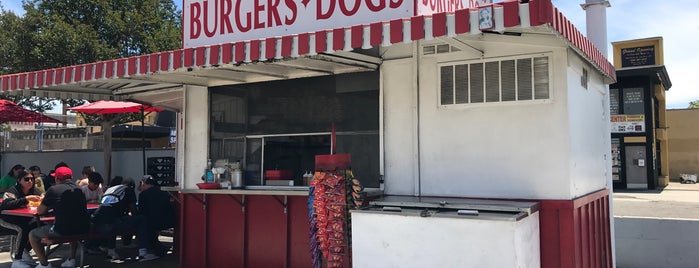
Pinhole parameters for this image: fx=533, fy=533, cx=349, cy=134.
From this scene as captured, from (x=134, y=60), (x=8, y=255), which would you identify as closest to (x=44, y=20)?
(x=8, y=255)

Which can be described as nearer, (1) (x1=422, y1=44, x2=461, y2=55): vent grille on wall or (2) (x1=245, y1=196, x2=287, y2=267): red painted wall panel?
(1) (x1=422, y1=44, x2=461, y2=55): vent grille on wall

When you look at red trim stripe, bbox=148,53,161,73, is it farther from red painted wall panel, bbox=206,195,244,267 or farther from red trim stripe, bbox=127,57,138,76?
red painted wall panel, bbox=206,195,244,267

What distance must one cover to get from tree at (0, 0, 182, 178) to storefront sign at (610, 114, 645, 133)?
16141mm

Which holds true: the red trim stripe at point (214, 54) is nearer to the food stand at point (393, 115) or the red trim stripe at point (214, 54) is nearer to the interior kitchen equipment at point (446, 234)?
the food stand at point (393, 115)

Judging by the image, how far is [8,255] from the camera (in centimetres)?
862

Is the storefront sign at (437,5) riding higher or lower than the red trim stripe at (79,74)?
higher

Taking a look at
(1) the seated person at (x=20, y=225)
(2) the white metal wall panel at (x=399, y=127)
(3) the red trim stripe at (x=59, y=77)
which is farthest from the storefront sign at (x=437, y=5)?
(1) the seated person at (x=20, y=225)

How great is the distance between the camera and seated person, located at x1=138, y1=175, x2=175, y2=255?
7.91 metres

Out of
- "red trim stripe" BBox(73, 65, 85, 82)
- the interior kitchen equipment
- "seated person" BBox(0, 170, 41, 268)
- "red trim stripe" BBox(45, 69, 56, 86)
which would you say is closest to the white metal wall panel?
the interior kitchen equipment

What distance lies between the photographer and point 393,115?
580cm

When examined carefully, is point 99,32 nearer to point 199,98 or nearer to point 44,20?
point 44,20

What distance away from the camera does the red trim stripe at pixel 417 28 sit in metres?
3.91

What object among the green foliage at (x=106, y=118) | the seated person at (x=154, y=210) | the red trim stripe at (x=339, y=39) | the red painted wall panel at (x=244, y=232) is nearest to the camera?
the red trim stripe at (x=339, y=39)

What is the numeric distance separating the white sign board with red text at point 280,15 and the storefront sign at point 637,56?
18.1m
